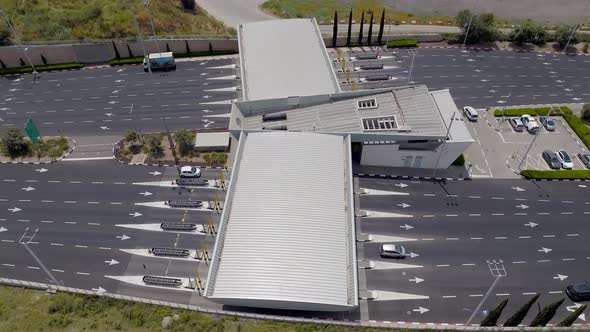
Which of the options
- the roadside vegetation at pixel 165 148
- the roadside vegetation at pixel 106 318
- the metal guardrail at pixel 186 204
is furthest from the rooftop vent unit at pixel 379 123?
the roadside vegetation at pixel 106 318

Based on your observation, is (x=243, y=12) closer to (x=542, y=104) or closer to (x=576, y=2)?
(x=542, y=104)

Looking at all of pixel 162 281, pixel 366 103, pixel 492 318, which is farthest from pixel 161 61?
pixel 492 318

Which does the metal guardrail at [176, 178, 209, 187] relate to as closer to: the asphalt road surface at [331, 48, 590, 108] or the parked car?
the asphalt road surface at [331, 48, 590, 108]

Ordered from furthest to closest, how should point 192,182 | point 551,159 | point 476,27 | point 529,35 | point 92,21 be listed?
point 92,21 → point 529,35 → point 476,27 → point 551,159 → point 192,182

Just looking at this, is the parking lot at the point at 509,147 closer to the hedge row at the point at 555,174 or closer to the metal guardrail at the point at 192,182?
the hedge row at the point at 555,174

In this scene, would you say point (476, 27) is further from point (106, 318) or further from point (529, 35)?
point (106, 318)

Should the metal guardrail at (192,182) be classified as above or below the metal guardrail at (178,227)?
above
